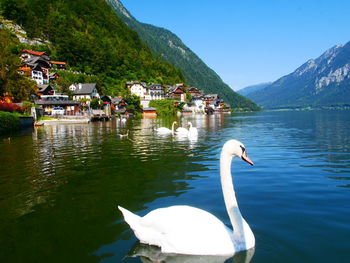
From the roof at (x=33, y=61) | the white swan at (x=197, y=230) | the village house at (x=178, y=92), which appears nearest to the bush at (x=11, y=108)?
the roof at (x=33, y=61)

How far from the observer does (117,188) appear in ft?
31.1

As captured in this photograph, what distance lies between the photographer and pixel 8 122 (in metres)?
33.7

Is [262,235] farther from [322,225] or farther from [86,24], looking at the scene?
[86,24]

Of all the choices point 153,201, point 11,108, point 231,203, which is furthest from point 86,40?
point 231,203

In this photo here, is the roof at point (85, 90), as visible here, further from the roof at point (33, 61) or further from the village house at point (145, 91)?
the village house at point (145, 91)

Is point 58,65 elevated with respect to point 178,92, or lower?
elevated

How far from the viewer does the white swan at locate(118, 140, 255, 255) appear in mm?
4836

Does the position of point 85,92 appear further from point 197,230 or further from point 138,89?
point 197,230

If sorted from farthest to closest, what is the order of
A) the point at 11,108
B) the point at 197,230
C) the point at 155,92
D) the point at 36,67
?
the point at 155,92, the point at 36,67, the point at 11,108, the point at 197,230

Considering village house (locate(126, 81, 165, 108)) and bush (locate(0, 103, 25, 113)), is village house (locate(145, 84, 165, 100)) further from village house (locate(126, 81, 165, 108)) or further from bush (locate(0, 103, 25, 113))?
bush (locate(0, 103, 25, 113))

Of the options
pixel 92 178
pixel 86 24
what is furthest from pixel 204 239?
pixel 86 24

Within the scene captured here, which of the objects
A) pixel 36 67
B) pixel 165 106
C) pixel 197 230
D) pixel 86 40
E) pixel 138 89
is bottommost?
pixel 197 230

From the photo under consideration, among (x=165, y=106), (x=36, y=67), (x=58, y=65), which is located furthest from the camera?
(x=165, y=106)

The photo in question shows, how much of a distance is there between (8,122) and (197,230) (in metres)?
35.0
